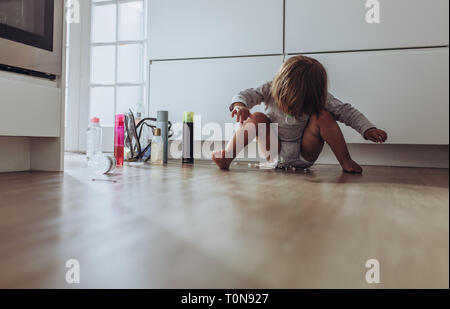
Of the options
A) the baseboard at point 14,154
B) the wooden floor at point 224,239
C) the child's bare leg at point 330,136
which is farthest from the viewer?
the child's bare leg at point 330,136

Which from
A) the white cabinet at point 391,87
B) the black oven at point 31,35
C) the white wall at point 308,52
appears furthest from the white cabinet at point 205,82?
the black oven at point 31,35

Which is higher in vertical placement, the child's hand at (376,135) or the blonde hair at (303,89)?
the blonde hair at (303,89)

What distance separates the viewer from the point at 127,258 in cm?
36

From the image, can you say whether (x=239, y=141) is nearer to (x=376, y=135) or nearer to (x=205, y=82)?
(x=376, y=135)

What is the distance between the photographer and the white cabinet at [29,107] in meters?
1.15

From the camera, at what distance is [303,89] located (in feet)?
4.69

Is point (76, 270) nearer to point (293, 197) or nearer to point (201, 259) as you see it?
point (201, 259)

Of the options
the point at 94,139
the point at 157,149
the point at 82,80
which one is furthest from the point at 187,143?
the point at 82,80

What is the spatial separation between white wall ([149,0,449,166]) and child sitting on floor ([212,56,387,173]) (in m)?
0.36

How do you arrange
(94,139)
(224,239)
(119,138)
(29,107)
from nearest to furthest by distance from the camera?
1. (224,239)
2. (29,107)
3. (119,138)
4. (94,139)

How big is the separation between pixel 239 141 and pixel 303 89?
1.06 feet

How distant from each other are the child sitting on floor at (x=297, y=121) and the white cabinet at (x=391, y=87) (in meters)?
0.35

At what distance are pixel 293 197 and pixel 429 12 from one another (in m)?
1.44

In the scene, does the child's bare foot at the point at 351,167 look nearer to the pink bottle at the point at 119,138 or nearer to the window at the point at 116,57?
the pink bottle at the point at 119,138
